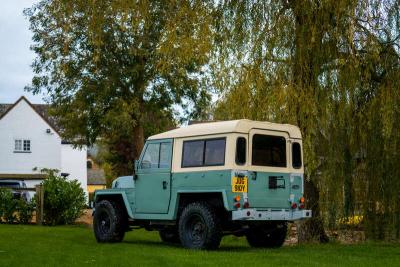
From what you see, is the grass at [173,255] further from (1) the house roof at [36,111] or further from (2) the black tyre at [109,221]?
(1) the house roof at [36,111]

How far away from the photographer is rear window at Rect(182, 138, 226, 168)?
1402cm

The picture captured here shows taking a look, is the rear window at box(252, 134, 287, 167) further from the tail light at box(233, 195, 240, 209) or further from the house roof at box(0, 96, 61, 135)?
the house roof at box(0, 96, 61, 135)

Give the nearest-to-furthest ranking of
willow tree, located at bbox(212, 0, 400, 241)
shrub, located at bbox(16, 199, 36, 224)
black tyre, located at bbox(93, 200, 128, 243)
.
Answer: willow tree, located at bbox(212, 0, 400, 241), black tyre, located at bbox(93, 200, 128, 243), shrub, located at bbox(16, 199, 36, 224)

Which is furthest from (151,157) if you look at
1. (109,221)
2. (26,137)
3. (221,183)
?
(26,137)

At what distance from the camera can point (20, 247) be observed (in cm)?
1486

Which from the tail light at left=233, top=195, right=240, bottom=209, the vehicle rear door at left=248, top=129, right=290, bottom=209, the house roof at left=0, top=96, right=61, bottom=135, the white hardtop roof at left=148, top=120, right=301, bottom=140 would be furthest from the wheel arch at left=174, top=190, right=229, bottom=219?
the house roof at left=0, top=96, right=61, bottom=135

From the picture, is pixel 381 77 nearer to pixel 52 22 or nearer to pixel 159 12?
pixel 159 12

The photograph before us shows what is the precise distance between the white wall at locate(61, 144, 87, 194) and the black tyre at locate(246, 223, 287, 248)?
44.6m

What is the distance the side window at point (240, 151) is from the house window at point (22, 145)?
4338cm

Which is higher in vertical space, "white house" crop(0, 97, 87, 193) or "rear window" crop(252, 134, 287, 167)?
"white house" crop(0, 97, 87, 193)

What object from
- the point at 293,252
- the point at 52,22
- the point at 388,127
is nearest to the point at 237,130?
the point at 293,252

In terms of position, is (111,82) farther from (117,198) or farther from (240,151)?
(240,151)

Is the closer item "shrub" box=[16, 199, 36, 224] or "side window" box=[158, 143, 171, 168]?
"side window" box=[158, 143, 171, 168]

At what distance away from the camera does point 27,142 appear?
5522 cm
